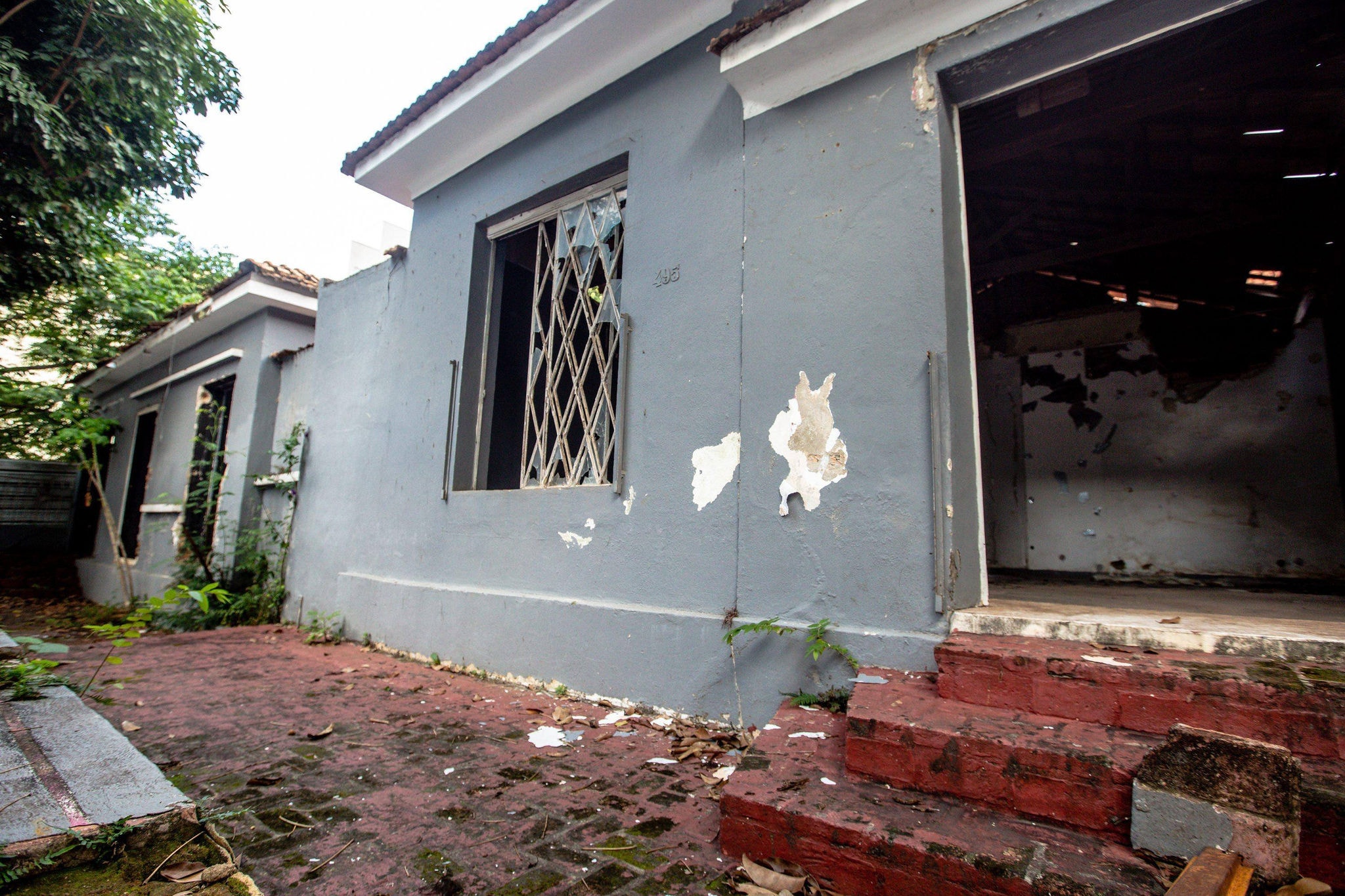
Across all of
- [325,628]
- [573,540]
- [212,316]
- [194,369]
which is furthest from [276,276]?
[573,540]

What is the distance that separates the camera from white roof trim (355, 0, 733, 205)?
3.62 m

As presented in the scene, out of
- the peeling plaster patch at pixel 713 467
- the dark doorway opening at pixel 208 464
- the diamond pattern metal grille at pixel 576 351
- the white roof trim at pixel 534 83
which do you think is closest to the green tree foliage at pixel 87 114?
the dark doorway opening at pixel 208 464

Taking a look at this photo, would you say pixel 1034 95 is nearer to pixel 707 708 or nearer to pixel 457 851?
pixel 707 708

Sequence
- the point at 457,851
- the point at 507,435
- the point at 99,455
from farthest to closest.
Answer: the point at 99,455 < the point at 507,435 < the point at 457,851

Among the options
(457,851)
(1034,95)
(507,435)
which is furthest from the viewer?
(507,435)

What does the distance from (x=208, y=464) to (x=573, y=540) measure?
7.17 m

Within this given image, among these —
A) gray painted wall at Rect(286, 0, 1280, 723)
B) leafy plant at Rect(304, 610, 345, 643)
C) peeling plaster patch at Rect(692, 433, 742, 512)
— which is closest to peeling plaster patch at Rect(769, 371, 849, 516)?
gray painted wall at Rect(286, 0, 1280, 723)

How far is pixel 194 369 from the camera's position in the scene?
8.73 metres

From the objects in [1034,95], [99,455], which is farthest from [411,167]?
[99,455]

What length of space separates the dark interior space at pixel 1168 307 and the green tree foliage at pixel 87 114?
7.25 metres

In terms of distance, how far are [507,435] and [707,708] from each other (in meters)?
2.99

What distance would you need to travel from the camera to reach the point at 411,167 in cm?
529

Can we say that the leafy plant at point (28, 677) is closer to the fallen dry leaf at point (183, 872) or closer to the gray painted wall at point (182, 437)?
the fallen dry leaf at point (183, 872)

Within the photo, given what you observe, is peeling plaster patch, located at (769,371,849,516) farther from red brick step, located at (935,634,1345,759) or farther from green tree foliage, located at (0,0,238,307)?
green tree foliage, located at (0,0,238,307)
